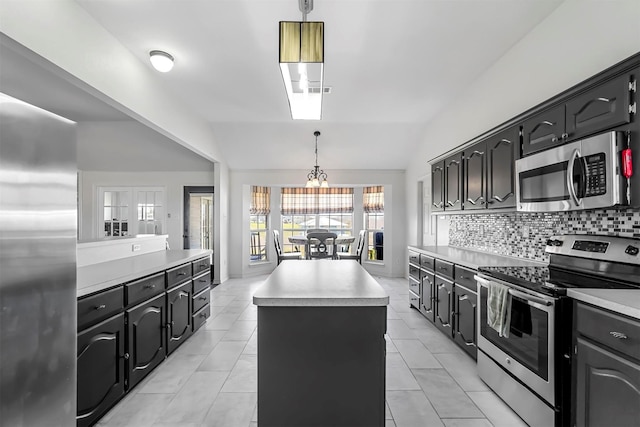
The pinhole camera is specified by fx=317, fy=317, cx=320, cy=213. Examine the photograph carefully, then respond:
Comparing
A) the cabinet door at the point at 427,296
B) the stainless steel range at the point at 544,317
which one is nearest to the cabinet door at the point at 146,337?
the stainless steel range at the point at 544,317

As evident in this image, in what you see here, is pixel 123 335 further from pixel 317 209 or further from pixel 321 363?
pixel 317 209

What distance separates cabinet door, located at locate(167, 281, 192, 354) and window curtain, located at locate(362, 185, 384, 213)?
14.8 ft

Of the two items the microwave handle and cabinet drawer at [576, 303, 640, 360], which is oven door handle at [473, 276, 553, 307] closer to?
cabinet drawer at [576, 303, 640, 360]

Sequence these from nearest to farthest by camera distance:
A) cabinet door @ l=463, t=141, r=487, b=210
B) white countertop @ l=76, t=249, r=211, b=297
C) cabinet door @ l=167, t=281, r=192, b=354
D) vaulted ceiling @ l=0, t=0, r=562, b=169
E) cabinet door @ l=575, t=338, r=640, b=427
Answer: cabinet door @ l=575, t=338, r=640, b=427
white countertop @ l=76, t=249, r=211, b=297
vaulted ceiling @ l=0, t=0, r=562, b=169
cabinet door @ l=167, t=281, r=192, b=354
cabinet door @ l=463, t=141, r=487, b=210

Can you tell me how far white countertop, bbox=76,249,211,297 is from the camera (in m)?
1.87

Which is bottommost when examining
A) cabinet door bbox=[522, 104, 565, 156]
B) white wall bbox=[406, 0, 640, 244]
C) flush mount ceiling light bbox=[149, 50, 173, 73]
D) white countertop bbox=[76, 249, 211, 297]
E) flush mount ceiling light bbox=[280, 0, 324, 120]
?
white countertop bbox=[76, 249, 211, 297]

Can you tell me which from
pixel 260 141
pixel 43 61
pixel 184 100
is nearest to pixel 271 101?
pixel 184 100

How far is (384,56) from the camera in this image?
3039 millimetres

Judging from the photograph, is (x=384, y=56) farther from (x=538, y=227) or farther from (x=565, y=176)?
(x=538, y=227)

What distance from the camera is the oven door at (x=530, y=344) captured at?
67.3 inches

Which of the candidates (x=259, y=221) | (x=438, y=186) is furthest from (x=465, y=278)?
(x=259, y=221)

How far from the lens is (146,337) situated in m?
2.42

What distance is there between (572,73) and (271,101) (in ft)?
10.5

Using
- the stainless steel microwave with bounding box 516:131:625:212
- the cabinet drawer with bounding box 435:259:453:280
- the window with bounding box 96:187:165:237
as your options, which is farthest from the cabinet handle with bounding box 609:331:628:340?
the window with bounding box 96:187:165:237
